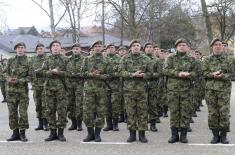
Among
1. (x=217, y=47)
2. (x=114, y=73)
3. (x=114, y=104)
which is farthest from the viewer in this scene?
(x=114, y=104)

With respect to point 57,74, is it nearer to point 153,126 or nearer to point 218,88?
point 153,126

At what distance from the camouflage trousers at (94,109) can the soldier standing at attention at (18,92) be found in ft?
4.03

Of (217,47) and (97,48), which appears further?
(97,48)

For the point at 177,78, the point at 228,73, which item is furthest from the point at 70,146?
the point at 228,73

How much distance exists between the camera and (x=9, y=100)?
10.4m

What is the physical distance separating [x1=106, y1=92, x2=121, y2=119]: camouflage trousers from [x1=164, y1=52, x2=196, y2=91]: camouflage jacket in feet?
8.23

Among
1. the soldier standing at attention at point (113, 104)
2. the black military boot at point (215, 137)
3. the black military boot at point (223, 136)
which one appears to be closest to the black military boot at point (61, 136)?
the soldier standing at attention at point (113, 104)

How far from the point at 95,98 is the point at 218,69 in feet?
8.30

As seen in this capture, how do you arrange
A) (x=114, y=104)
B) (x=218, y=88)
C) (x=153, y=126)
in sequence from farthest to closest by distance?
1. (x=114, y=104)
2. (x=153, y=126)
3. (x=218, y=88)

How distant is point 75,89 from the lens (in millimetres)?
12352

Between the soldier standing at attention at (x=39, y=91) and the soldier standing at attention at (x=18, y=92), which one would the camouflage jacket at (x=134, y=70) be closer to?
the soldier standing at attention at (x=18, y=92)

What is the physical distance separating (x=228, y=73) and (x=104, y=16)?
97.8 feet

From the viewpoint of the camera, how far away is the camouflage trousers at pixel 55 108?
411 inches

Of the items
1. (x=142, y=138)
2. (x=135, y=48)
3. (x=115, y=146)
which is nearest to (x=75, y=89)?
(x=135, y=48)
